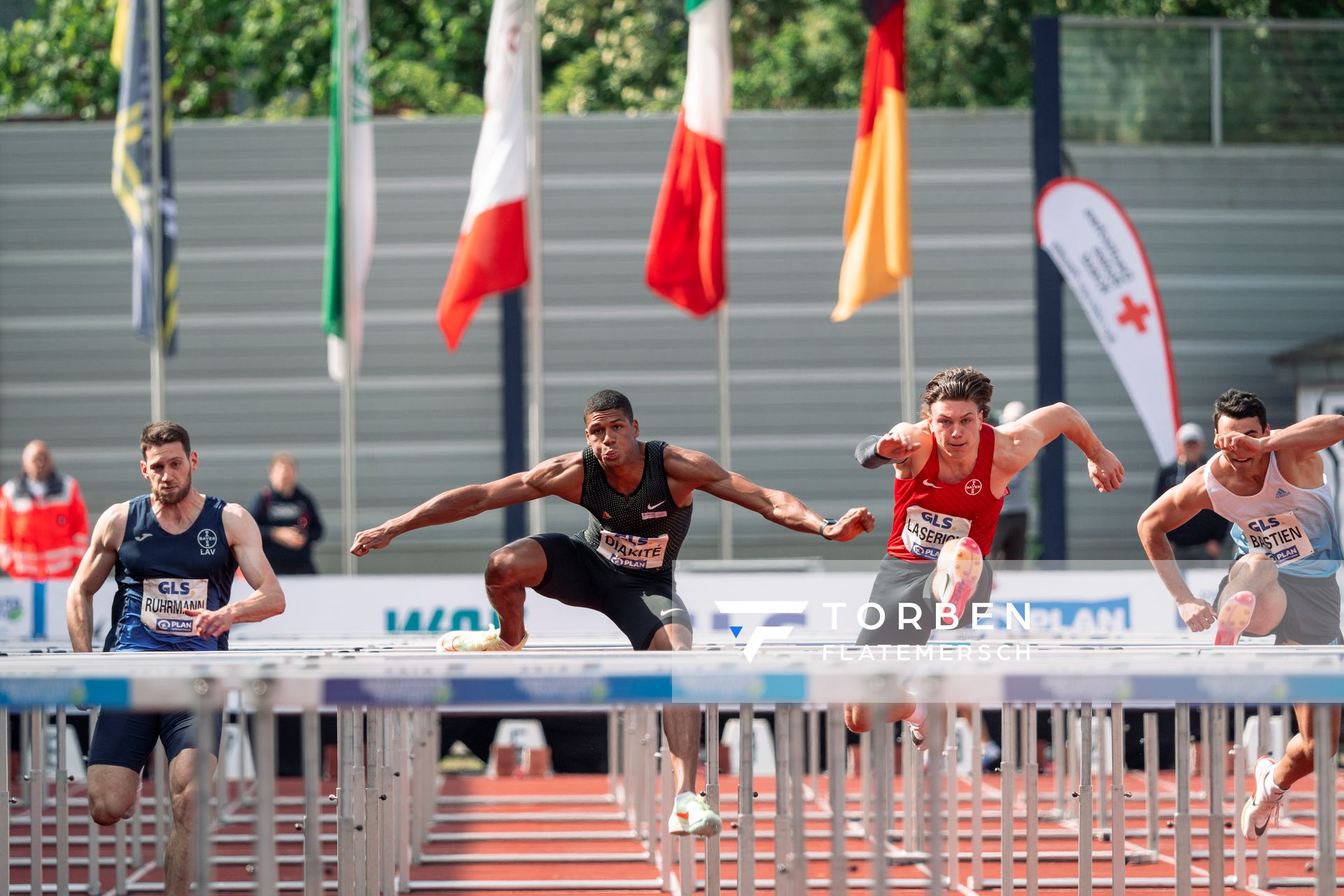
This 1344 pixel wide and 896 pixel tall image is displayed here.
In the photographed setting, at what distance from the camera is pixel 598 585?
21.0 ft

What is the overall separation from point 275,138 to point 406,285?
7.03 ft

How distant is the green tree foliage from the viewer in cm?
2508

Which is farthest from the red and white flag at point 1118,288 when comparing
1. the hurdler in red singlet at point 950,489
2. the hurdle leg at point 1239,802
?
the hurdler in red singlet at point 950,489

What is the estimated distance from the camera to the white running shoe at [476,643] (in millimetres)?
6148

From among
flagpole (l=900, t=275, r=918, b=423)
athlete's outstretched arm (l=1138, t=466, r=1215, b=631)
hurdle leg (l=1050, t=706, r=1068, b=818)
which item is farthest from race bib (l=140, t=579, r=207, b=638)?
flagpole (l=900, t=275, r=918, b=423)

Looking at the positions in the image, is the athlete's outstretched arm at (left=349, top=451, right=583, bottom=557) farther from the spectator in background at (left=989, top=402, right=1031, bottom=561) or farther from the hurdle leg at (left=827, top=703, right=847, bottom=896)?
the spectator in background at (left=989, top=402, right=1031, bottom=561)

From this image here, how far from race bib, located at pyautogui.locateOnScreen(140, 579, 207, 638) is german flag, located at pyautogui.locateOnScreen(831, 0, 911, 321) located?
26.4 ft

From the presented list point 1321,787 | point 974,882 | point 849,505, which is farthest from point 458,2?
point 1321,787

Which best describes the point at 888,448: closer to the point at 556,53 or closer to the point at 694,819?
the point at 694,819

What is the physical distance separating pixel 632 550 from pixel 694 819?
4.36 feet

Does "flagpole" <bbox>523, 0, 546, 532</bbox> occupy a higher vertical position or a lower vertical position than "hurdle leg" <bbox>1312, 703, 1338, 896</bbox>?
higher

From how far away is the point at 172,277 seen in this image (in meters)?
14.2

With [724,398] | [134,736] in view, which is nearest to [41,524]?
[724,398]

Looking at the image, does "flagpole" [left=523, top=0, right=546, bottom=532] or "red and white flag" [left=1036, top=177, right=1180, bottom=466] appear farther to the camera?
"flagpole" [left=523, top=0, right=546, bottom=532]
